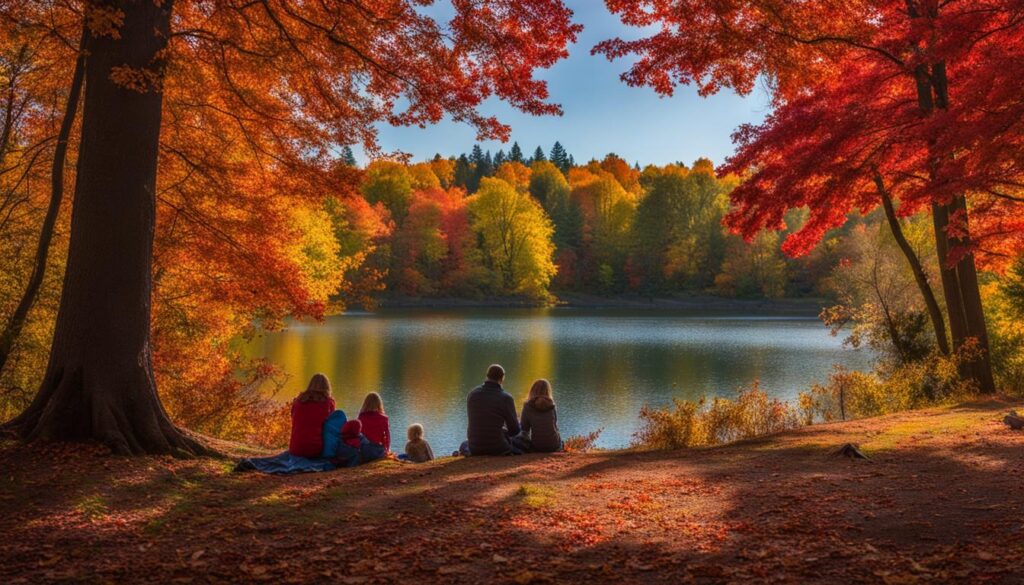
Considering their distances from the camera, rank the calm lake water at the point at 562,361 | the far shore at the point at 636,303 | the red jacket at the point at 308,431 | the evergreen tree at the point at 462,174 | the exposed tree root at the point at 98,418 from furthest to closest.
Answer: the evergreen tree at the point at 462,174 < the far shore at the point at 636,303 < the calm lake water at the point at 562,361 < the red jacket at the point at 308,431 < the exposed tree root at the point at 98,418

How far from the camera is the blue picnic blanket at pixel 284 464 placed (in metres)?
6.04

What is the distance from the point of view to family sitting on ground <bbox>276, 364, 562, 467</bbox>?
6.76m

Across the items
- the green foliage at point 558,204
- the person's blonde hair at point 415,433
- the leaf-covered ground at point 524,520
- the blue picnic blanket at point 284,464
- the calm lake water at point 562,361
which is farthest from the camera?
the green foliage at point 558,204

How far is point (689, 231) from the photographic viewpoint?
58.5m

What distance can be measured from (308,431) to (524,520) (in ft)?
9.93

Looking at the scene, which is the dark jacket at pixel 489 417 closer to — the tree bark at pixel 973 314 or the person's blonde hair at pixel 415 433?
the person's blonde hair at pixel 415 433

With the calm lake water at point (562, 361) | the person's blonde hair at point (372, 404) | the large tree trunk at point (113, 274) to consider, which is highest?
the large tree trunk at point (113, 274)

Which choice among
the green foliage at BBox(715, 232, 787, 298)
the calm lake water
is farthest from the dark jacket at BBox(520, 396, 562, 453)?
the green foliage at BBox(715, 232, 787, 298)

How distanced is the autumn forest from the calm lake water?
191 inches

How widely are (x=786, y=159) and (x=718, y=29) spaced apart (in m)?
2.47

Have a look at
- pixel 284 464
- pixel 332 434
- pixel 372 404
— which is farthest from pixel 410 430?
pixel 284 464

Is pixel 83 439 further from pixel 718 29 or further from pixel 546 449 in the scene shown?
pixel 718 29

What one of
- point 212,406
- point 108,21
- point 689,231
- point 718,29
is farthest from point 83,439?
point 689,231

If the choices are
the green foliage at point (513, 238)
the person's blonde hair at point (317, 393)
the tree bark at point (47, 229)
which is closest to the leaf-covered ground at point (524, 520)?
the person's blonde hair at point (317, 393)
